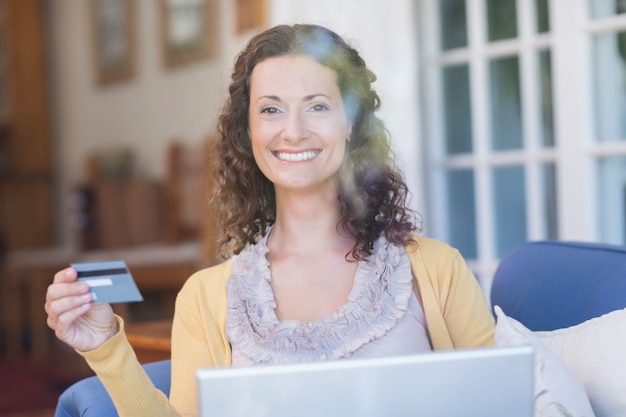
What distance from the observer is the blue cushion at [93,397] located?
6.23 ft

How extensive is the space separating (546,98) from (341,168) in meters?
1.82

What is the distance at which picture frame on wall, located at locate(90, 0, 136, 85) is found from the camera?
612cm

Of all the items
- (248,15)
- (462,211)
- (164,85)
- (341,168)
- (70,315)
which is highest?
(248,15)

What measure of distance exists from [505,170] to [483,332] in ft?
6.60

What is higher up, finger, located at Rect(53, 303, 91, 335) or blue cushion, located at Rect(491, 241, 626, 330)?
finger, located at Rect(53, 303, 91, 335)

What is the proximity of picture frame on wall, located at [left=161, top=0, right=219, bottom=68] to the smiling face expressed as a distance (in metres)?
3.49

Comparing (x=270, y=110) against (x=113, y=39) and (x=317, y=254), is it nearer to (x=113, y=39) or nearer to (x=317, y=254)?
(x=317, y=254)

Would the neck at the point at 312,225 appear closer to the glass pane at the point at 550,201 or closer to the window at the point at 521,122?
the window at the point at 521,122

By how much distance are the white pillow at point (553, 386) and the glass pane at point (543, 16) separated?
81.1 inches

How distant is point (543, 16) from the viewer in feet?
11.4

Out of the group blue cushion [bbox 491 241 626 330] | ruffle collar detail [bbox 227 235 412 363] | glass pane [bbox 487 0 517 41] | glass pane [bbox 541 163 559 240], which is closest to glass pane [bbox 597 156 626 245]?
glass pane [bbox 541 163 559 240]

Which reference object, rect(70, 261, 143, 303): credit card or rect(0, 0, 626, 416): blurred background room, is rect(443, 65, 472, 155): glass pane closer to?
rect(0, 0, 626, 416): blurred background room

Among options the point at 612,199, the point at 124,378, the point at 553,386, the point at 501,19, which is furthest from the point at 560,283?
the point at 501,19

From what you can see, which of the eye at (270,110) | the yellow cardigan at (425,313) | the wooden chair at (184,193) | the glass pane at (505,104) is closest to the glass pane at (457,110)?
the glass pane at (505,104)
